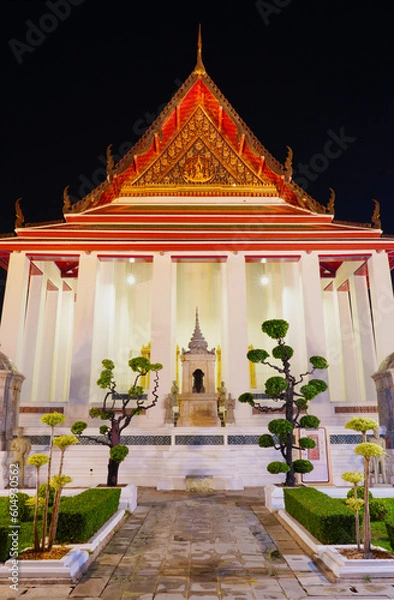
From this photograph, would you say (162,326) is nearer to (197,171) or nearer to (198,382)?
(198,382)

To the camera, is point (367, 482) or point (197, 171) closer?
point (367, 482)

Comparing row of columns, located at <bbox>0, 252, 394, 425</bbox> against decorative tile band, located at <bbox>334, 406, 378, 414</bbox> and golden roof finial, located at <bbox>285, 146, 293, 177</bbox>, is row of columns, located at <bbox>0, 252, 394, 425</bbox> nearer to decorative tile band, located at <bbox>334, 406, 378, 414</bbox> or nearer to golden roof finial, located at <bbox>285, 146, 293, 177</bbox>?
decorative tile band, located at <bbox>334, 406, 378, 414</bbox>

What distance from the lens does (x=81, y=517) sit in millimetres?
4430

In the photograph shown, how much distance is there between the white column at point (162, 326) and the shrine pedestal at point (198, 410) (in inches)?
21.3

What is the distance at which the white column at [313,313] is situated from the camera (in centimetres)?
1270

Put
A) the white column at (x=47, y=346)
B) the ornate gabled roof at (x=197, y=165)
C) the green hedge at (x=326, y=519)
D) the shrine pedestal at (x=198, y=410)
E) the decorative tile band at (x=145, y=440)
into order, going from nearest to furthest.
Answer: the green hedge at (x=326, y=519), the decorative tile band at (x=145, y=440), the shrine pedestal at (x=198, y=410), the white column at (x=47, y=346), the ornate gabled roof at (x=197, y=165)

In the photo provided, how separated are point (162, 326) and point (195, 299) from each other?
4763 mm

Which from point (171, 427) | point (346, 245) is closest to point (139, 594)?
point (171, 427)

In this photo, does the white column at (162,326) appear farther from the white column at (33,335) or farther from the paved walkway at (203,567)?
the paved walkway at (203,567)

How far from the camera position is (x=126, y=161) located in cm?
1578

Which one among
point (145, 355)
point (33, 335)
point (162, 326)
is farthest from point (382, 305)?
point (33, 335)

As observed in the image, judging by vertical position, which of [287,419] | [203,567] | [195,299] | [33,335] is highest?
[195,299]

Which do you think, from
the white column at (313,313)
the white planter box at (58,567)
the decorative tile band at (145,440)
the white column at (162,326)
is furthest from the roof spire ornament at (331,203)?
the white planter box at (58,567)

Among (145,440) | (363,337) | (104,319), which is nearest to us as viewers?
(145,440)
